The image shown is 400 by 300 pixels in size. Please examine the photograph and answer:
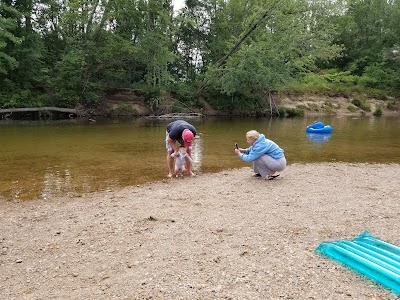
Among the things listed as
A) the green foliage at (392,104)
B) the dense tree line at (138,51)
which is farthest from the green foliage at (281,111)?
the green foliage at (392,104)

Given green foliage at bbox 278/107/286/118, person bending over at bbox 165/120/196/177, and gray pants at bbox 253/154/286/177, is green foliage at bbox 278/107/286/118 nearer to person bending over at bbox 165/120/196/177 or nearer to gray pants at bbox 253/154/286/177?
gray pants at bbox 253/154/286/177

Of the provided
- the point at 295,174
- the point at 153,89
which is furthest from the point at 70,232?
the point at 153,89

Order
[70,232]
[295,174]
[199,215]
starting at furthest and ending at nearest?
1. [295,174]
2. [199,215]
3. [70,232]

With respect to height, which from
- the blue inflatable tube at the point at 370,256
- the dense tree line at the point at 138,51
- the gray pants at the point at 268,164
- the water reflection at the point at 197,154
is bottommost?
the water reflection at the point at 197,154

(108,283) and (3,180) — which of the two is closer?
(108,283)

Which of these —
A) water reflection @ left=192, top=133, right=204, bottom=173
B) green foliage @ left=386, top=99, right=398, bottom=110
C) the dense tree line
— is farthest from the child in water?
green foliage @ left=386, top=99, right=398, bottom=110

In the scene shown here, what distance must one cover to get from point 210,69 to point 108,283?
27604 mm

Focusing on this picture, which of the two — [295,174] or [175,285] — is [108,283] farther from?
[295,174]

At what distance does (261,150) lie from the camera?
7910mm

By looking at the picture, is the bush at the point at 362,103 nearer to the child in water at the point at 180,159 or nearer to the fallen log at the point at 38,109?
the fallen log at the point at 38,109

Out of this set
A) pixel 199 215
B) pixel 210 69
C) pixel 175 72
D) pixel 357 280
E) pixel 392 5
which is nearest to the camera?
pixel 357 280

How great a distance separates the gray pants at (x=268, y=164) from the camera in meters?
8.04

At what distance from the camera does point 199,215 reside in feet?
18.7

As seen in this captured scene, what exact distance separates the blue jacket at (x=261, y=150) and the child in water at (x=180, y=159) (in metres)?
1.39
